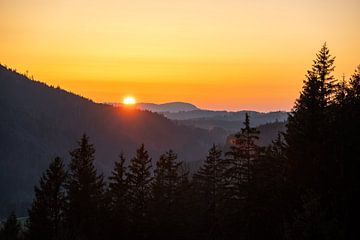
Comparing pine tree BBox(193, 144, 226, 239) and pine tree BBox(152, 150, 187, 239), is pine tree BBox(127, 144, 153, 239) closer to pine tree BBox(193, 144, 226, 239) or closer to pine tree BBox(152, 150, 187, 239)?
pine tree BBox(152, 150, 187, 239)

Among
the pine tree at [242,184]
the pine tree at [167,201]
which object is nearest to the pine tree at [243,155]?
the pine tree at [242,184]

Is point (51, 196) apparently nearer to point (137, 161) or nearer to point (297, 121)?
point (137, 161)

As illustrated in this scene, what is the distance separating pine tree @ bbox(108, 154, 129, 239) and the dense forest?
79 millimetres

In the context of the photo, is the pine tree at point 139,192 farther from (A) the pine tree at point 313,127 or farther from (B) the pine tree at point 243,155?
(A) the pine tree at point 313,127

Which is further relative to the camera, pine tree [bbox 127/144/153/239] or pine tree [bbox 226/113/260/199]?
pine tree [bbox 127/144/153/239]

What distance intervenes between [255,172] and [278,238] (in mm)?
4525

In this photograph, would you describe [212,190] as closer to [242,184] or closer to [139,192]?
[139,192]

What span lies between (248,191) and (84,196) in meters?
13.6

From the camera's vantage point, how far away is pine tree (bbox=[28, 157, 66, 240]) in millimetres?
38156

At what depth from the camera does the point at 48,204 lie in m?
38.3

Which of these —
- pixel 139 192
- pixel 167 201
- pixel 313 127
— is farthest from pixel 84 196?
pixel 313 127

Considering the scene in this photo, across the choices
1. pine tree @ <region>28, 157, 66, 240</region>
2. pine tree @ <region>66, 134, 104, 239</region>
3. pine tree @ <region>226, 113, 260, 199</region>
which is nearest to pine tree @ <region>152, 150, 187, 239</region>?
pine tree @ <region>66, 134, 104, 239</region>

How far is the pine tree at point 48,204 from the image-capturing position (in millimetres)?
38156

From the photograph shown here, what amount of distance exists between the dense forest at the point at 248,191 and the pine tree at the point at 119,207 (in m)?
0.08
